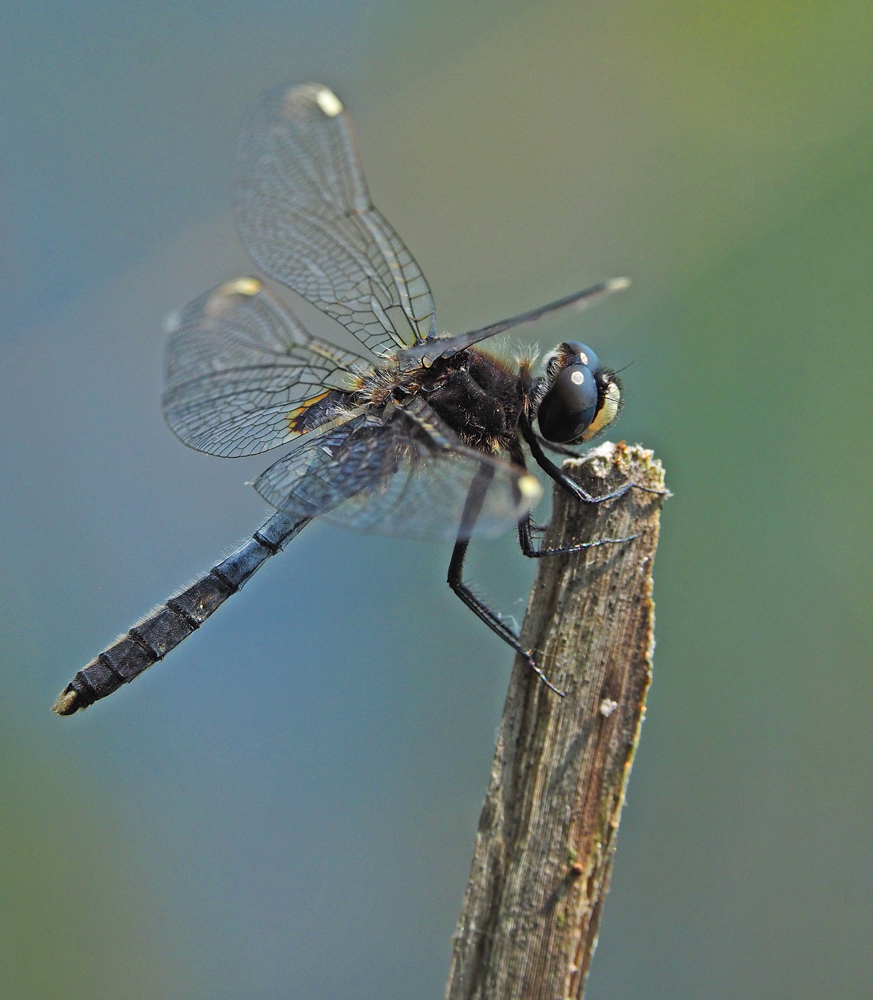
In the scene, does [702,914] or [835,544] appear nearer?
[702,914]

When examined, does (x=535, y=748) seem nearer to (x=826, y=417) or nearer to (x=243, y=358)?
(x=243, y=358)

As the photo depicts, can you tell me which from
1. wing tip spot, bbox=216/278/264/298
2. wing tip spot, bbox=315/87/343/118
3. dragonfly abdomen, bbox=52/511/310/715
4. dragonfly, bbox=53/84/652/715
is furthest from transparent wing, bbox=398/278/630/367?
wing tip spot, bbox=315/87/343/118

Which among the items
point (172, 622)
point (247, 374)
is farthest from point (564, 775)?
point (247, 374)

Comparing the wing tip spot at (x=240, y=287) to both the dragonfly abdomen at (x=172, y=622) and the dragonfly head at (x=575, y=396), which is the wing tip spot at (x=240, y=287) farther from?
the dragonfly head at (x=575, y=396)

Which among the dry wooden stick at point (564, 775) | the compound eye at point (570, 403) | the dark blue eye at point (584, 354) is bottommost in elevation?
the dry wooden stick at point (564, 775)

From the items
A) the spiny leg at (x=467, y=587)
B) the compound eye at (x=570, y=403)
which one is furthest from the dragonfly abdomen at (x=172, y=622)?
the compound eye at (x=570, y=403)

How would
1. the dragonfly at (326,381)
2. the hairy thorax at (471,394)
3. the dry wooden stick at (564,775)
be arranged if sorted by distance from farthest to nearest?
the hairy thorax at (471,394) → the dragonfly at (326,381) → the dry wooden stick at (564,775)

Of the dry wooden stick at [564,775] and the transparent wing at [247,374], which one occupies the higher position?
the transparent wing at [247,374]

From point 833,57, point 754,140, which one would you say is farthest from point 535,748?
point 833,57
